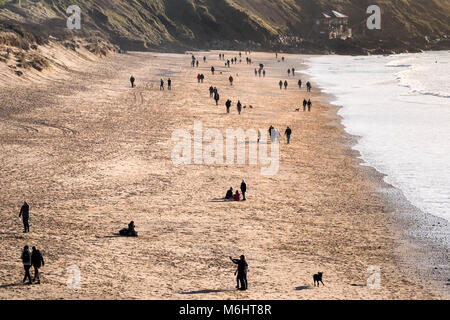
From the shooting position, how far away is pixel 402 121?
42.2 m

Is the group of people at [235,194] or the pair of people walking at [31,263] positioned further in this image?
the group of people at [235,194]

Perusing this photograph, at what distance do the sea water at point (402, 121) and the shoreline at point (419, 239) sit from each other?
573mm

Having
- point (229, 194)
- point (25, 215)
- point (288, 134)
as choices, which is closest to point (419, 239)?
point (229, 194)

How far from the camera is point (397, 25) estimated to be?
145 meters

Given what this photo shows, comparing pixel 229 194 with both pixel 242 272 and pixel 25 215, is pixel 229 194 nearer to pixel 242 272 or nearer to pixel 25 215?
pixel 25 215

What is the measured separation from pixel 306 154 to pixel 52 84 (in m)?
25.1

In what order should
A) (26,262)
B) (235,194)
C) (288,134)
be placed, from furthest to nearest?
(288,134), (235,194), (26,262)

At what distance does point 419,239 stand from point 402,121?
24.0 metres

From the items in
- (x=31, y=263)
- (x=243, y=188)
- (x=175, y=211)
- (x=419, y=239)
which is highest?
(x=243, y=188)

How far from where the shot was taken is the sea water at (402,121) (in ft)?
85.6

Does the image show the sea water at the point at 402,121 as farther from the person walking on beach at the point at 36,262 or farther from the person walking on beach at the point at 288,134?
the person walking on beach at the point at 36,262

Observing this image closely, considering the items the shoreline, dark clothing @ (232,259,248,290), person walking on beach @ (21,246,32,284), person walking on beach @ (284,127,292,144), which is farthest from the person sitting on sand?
person walking on beach @ (284,127,292,144)

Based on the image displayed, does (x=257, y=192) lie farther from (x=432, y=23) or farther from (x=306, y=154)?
(x=432, y=23)

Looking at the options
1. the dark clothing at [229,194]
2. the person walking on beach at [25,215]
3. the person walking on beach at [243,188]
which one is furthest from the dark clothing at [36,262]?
the person walking on beach at [243,188]
